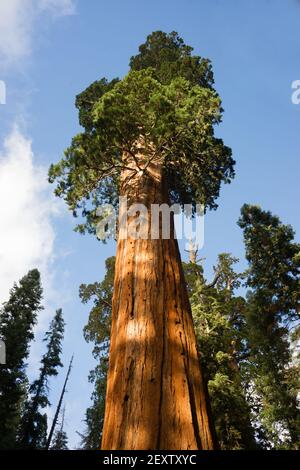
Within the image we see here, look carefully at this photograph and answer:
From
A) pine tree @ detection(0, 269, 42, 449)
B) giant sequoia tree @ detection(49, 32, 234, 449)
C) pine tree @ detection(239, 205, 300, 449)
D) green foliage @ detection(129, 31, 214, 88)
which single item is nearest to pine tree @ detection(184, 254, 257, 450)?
pine tree @ detection(239, 205, 300, 449)

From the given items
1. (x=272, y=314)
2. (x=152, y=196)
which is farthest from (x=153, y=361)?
(x=272, y=314)

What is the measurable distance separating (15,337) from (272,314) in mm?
14453

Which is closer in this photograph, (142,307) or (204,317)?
(142,307)

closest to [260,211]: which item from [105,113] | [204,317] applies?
[204,317]

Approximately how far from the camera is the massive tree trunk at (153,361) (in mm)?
2924

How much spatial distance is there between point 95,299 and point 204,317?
5.76m

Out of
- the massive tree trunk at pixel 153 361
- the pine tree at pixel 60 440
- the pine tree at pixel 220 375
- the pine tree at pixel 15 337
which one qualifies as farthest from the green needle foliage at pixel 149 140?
the pine tree at pixel 60 440

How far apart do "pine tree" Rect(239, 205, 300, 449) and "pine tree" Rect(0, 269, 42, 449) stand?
42.0 ft

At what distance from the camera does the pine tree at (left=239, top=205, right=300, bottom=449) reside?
36.9ft

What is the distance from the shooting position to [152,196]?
19.2 ft

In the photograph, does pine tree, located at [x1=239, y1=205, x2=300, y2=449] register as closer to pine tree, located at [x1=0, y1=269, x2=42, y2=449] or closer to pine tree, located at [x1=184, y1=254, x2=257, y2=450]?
pine tree, located at [x1=184, y1=254, x2=257, y2=450]

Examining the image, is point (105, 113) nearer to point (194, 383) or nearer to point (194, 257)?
point (194, 383)

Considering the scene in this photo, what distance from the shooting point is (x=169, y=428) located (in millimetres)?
2908

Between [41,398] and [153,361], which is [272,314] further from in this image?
[41,398]
